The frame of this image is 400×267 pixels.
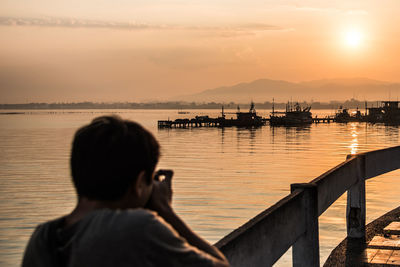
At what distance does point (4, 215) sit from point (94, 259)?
31464 mm

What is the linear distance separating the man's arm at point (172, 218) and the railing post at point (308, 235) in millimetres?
3062

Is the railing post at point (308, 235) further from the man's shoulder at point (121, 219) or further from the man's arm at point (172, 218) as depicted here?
the man's shoulder at point (121, 219)

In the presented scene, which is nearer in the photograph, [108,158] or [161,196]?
[108,158]

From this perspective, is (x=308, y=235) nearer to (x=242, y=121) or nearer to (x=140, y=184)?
(x=140, y=184)

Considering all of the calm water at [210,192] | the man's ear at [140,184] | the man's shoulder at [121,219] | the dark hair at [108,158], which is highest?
the dark hair at [108,158]

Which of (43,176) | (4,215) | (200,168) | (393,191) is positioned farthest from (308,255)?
(200,168)

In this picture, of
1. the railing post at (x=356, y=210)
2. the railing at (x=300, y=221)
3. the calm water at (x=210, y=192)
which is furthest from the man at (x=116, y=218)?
the calm water at (x=210, y=192)

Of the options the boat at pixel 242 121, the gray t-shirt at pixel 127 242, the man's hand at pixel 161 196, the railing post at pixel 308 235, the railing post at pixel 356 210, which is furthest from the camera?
the boat at pixel 242 121

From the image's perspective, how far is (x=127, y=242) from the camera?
163cm

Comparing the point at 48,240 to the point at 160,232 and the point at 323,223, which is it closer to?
the point at 160,232

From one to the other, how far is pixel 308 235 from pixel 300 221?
0.31 meters

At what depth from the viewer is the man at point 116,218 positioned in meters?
1.63

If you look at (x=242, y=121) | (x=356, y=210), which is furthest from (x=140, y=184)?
(x=242, y=121)

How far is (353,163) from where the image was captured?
7270mm
